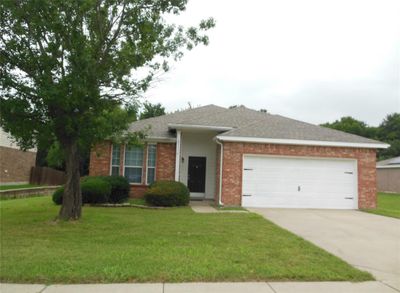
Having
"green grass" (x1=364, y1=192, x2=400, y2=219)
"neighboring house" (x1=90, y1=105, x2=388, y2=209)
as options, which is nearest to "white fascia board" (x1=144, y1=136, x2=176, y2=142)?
"neighboring house" (x1=90, y1=105, x2=388, y2=209)

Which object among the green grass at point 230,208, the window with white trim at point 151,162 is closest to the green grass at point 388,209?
the green grass at point 230,208

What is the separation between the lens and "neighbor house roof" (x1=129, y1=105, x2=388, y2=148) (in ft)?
52.1

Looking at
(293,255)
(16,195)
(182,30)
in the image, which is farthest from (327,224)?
(16,195)

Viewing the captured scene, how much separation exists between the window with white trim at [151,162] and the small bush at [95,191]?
3434 millimetres

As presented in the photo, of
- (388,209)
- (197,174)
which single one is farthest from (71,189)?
(388,209)

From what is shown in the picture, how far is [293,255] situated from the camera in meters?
7.17

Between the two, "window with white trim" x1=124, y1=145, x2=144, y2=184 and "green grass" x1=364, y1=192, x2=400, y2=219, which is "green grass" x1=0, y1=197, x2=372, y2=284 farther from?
"window with white trim" x1=124, y1=145, x2=144, y2=184

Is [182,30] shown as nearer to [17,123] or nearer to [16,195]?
[17,123]

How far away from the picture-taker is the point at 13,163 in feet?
98.3

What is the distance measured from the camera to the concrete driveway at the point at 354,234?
6848 mm

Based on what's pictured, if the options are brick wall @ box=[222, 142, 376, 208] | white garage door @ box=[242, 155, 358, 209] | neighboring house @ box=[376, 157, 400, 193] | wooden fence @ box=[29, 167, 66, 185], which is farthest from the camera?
neighboring house @ box=[376, 157, 400, 193]

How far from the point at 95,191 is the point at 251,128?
716 centimetres

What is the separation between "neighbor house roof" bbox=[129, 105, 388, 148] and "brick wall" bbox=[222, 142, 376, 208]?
310 mm

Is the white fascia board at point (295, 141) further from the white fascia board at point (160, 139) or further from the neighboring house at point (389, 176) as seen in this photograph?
the neighboring house at point (389, 176)
